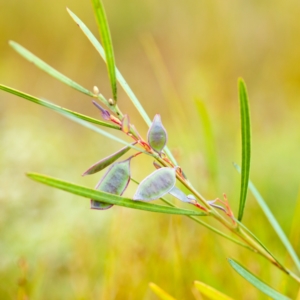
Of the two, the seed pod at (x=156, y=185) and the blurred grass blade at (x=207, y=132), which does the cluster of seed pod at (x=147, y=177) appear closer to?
the seed pod at (x=156, y=185)

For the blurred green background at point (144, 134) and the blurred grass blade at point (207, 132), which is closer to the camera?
the blurred grass blade at point (207, 132)

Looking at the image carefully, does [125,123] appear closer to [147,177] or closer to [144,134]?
[147,177]

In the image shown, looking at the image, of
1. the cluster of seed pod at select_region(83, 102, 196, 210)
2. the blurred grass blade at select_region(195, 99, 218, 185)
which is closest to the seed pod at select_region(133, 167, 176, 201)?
the cluster of seed pod at select_region(83, 102, 196, 210)

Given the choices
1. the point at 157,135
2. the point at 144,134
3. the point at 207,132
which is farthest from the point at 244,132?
the point at 144,134

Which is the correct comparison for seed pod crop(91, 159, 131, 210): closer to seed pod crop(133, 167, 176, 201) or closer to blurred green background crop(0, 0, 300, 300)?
seed pod crop(133, 167, 176, 201)

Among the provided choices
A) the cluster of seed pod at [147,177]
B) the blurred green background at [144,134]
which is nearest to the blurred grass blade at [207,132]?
the blurred green background at [144,134]

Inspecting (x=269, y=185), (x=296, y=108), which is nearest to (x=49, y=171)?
(x=269, y=185)
